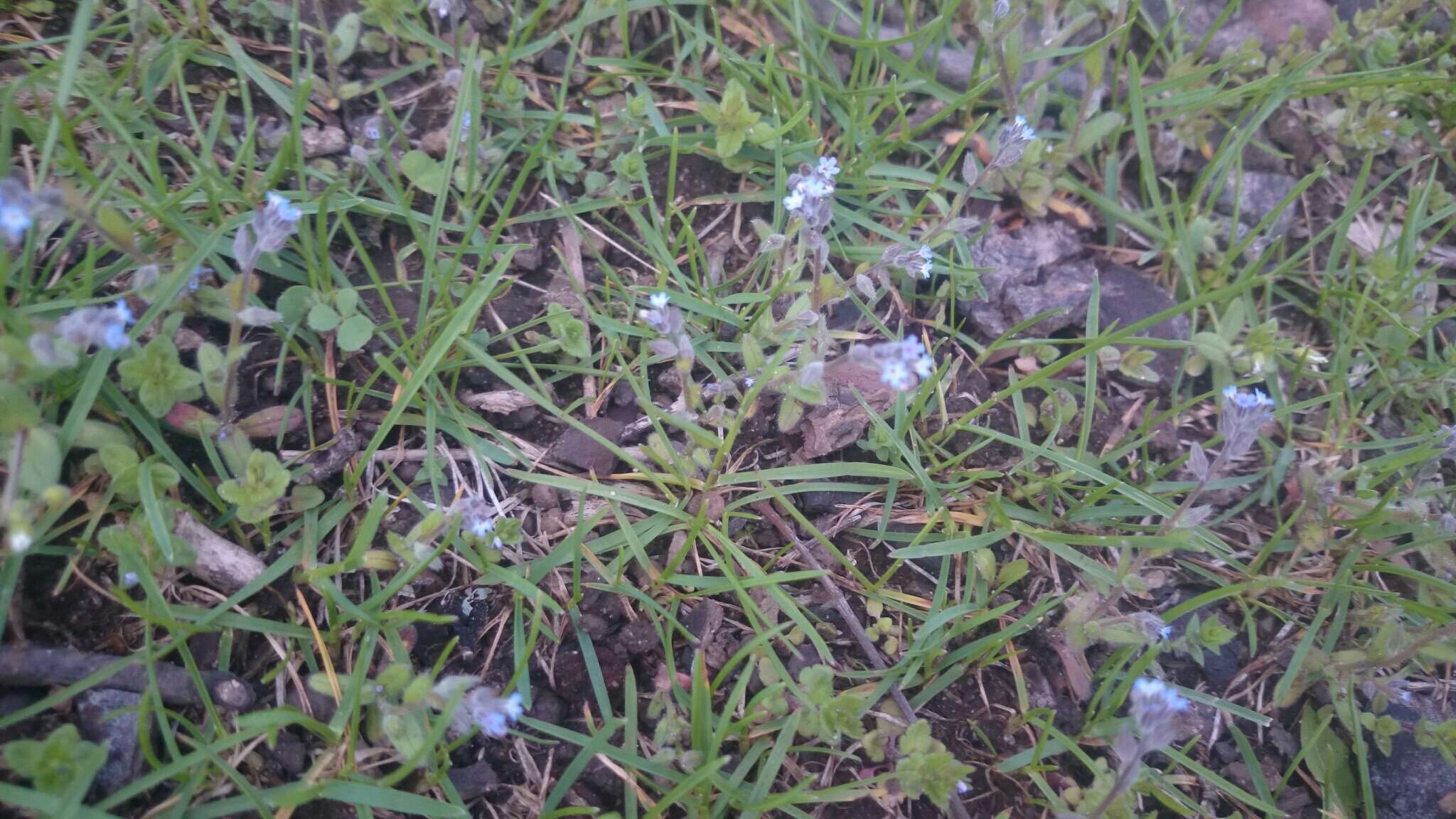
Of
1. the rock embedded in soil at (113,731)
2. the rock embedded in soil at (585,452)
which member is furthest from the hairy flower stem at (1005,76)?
the rock embedded in soil at (113,731)

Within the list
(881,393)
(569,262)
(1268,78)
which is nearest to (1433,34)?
(1268,78)

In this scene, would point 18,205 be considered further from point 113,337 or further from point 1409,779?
point 1409,779

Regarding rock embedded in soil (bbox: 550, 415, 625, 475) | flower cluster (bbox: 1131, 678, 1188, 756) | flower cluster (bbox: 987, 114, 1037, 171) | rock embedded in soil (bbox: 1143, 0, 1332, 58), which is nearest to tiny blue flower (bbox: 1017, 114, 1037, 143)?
flower cluster (bbox: 987, 114, 1037, 171)

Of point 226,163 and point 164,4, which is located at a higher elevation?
point 164,4

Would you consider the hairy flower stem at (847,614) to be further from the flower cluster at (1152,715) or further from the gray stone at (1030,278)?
the gray stone at (1030,278)

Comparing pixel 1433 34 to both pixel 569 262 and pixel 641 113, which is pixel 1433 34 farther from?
pixel 569 262

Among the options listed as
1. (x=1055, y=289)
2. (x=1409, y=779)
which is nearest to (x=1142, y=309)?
(x=1055, y=289)
